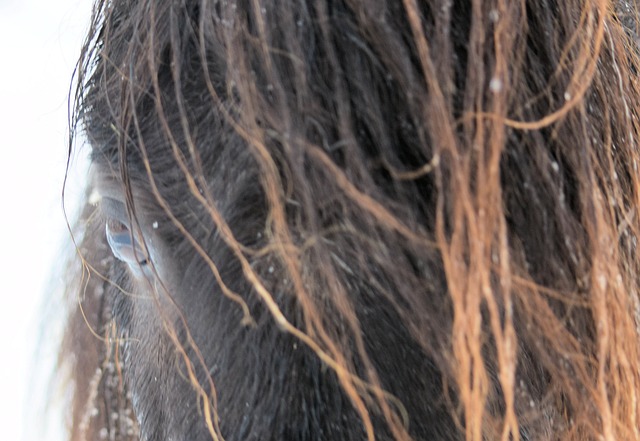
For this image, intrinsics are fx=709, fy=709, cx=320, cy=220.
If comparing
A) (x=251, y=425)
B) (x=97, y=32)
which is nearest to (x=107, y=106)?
(x=97, y=32)

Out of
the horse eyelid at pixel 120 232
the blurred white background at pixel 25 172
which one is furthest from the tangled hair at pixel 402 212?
the blurred white background at pixel 25 172

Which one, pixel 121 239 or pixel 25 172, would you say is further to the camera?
pixel 25 172

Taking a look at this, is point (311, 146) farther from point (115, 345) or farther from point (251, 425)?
point (115, 345)

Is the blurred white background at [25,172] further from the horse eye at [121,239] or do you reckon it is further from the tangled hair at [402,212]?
the tangled hair at [402,212]

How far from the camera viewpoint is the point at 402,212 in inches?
21.1

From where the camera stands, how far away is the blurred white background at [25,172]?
6.31 ft

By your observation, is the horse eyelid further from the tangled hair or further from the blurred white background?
the blurred white background

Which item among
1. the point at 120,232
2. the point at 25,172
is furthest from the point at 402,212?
the point at 25,172

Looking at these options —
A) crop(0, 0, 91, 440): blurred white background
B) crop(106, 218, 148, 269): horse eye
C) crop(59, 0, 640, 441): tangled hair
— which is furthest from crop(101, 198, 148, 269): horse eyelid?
crop(0, 0, 91, 440): blurred white background

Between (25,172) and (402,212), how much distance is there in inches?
78.4

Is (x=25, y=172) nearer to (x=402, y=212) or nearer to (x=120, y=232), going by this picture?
(x=120, y=232)

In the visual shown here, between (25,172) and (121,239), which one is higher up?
(25,172)

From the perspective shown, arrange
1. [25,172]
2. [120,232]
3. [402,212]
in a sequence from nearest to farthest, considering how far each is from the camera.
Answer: [402,212] < [120,232] < [25,172]

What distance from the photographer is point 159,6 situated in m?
0.68
